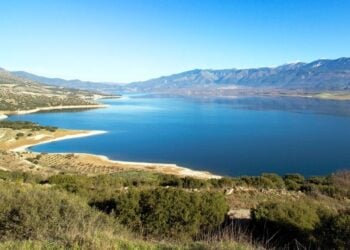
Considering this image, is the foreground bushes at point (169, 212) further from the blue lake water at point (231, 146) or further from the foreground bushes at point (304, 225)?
the blue lake water at point (231, 146)

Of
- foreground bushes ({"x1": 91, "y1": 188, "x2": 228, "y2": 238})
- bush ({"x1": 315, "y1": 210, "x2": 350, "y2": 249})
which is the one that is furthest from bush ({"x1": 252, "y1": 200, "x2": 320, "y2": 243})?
foreground bushes ({"x1": 91, "y1": 188, "x2": 228, "y2": 238})

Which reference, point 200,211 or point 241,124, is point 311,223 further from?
point 241,124

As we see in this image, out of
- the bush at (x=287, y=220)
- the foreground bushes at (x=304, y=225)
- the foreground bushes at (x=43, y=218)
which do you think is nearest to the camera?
the foreground bushes at (x=43, y=218)

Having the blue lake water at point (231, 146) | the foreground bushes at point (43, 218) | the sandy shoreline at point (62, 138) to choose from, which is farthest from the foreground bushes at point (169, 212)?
the sandy shoreline at point (62, 138)

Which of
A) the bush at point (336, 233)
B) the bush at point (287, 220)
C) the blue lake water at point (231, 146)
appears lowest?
the blue lake water at point (231, 146)

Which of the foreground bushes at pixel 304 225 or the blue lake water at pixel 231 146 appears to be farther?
the blue lake water at pixel 231 146

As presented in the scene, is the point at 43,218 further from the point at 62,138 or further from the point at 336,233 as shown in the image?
the point at 62,138

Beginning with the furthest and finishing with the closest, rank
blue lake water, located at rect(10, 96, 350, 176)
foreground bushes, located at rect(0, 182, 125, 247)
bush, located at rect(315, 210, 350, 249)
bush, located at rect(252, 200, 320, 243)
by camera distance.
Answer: blue lake water, located at rect(10, 96, 350, 176)
bush, located at rect(252, 200, 320, 243)
bush, located at rect(315, 210, 350, 249)
foreground bushes, located at rect(0, 182, 125, 247)

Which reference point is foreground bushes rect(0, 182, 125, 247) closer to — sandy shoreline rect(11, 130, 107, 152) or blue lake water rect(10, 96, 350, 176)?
blue lake water rect(10, 96, 350, 176)
